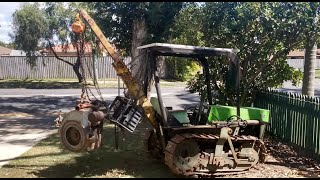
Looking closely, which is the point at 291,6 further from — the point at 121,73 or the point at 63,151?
the point at 63,151

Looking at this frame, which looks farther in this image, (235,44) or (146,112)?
(235,44)

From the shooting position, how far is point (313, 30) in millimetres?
8656

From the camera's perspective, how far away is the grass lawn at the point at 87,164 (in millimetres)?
6855

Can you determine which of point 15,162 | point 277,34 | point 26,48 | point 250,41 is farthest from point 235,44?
point 26,48

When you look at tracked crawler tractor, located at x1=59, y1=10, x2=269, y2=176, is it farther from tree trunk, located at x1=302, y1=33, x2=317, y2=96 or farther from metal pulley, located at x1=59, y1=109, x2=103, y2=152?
tree trunk, located at x1=302, y1=33, x2=317, y2=96

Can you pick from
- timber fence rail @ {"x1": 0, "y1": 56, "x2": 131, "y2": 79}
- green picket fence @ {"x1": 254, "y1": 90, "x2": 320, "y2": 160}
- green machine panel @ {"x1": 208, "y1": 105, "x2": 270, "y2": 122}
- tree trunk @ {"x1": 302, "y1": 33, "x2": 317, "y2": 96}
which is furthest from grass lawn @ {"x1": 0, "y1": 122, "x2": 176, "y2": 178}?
timber fence rail @ {"x1": 0, "y1": 56, "x2": 131, "y2": 79}

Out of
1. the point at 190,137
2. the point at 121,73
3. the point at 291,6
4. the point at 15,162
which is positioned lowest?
the point at 15,162

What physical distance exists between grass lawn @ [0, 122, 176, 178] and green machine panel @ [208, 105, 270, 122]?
53.8 inches

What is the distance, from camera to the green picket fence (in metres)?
7.75

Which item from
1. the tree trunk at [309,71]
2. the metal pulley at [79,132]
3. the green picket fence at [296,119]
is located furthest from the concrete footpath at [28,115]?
the tree trunk at [309,71]

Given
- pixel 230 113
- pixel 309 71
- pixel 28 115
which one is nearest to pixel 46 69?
pixel 28 115

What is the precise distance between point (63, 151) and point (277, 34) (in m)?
5.77

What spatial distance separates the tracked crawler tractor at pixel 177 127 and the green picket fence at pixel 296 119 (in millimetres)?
1190

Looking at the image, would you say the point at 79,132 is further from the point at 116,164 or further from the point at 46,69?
the point at 46,69
